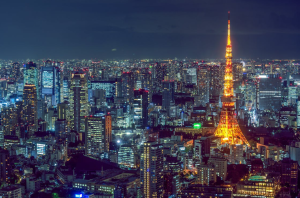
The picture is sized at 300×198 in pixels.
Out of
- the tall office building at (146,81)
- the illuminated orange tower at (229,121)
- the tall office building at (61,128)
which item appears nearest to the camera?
the illuminated orange tower at (229,121)

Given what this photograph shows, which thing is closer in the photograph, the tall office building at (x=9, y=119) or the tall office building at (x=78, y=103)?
the tall office building at (x=9, y=119)

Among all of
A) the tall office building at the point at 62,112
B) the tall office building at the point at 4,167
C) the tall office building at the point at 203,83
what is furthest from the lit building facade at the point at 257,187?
the tall office building at the point at 203,83

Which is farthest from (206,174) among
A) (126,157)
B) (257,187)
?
(126,157)

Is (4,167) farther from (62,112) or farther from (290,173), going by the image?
(62,112)

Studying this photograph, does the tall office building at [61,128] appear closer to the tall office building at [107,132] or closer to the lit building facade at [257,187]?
the tall office building at [107,132]

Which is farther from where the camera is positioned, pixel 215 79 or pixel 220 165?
pixel 215 79

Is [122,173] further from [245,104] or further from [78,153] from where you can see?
[245,104]

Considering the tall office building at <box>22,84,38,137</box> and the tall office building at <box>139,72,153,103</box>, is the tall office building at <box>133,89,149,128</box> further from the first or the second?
the tall office building at <box>22,84,38,137</box>
